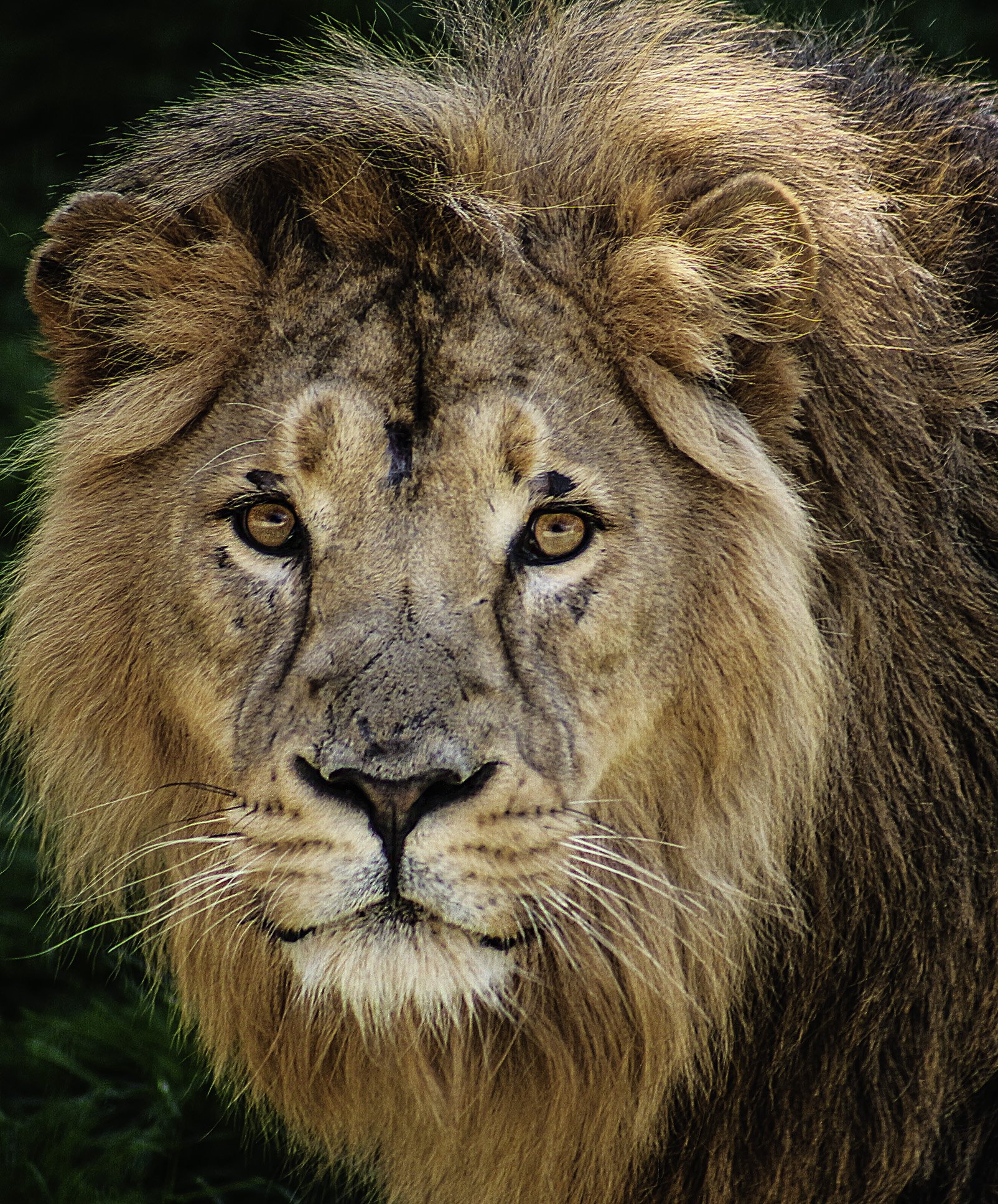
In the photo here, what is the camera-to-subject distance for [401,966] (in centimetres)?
232

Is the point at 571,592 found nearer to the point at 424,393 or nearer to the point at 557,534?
the point at 557,534

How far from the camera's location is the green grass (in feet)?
11.8

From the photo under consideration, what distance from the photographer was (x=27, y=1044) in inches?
154

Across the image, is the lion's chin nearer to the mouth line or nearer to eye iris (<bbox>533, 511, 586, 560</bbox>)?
the mouth line

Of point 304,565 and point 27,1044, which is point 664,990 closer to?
point 304,565

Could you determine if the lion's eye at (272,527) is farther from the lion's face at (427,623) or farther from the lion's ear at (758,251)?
the lion's ear at (758,251)

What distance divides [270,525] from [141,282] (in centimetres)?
49

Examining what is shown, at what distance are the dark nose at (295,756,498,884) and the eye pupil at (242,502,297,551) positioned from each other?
42 centimetres

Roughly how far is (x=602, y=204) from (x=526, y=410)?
0.38 meters

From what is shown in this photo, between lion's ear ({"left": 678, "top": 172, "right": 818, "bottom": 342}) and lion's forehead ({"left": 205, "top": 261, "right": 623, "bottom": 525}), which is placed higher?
lion's ear ({"left": 678, "top": 172, "right": 818, "bottom": 342})

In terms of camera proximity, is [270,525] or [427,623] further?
[270,525]

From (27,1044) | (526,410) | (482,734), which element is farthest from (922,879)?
(27,1044)

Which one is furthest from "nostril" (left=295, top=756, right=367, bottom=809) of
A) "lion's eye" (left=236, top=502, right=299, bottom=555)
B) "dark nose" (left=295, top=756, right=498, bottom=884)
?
"lion's eye" (left=236, top=502, right=299, bottom=555)

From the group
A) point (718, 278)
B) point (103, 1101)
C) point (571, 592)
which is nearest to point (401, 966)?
point (571, 592)
